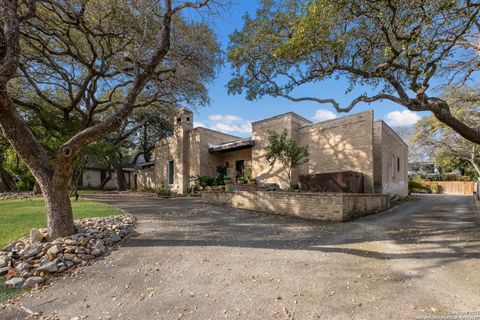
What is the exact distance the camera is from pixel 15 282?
3395mm

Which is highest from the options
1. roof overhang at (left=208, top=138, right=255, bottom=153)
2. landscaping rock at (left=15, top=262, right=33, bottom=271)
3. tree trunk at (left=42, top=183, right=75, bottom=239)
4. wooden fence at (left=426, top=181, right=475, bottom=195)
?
roof overhang at (left=208, top=138, right=255, bottom=153)

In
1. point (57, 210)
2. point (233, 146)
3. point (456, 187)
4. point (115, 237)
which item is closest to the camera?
point (57, 210)

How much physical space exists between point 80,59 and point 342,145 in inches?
511

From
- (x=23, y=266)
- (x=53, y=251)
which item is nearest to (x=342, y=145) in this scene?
(x=53, y=251)

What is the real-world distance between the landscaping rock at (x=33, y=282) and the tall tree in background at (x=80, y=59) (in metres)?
1.40

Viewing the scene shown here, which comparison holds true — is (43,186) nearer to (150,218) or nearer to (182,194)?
(150,218)

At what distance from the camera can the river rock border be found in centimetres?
361

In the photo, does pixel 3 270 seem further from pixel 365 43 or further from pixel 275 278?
pixel 365 43

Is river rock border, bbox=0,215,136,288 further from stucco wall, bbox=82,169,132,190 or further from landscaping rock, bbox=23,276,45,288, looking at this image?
stucco wall, bbox=82,169,132,190

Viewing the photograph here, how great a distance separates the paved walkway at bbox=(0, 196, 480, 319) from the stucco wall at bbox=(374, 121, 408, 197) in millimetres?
5858

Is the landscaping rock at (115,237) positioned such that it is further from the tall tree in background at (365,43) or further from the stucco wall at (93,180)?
the stucco wall at (93,180)

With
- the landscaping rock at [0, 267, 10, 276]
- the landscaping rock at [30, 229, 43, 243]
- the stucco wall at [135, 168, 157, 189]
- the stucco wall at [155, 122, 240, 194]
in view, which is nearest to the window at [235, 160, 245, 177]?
the stucco wall at [155, 122, 240, 194]

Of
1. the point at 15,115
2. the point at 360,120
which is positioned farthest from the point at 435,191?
the point at 15,115

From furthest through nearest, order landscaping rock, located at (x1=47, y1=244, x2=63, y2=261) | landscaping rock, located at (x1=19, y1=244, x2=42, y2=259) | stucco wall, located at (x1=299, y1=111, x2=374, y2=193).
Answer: stucco wall, located at (x1=299, y1=111, x2=374, y2=193), landscaping rock, located at (x1=19, y1=244, x2=42, y2=259), landscaping rock, located at (x1=47, y1=244, x2=63, y2=261)
